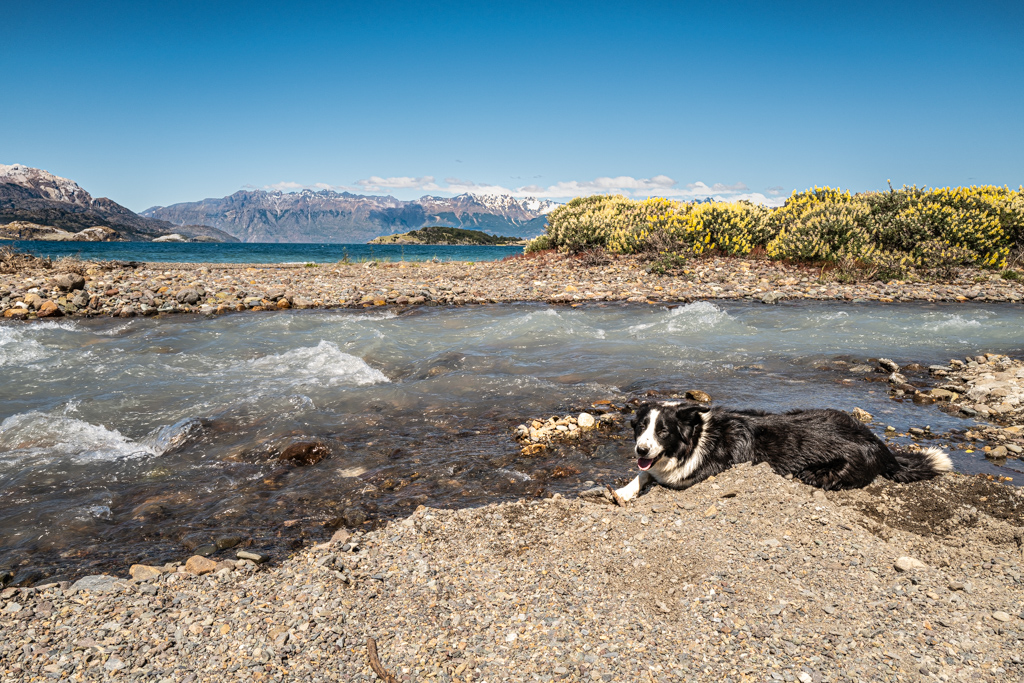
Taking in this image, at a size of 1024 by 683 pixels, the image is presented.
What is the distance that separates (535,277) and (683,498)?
15835 millimetres

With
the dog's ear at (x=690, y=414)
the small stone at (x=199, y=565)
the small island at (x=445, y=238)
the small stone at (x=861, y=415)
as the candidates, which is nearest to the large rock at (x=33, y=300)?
the small stone at (x=199, y=565)

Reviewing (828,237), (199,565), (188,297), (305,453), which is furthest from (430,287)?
(828,237)

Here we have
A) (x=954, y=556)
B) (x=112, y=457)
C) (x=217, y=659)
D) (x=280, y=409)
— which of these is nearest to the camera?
(x=217, y=659)

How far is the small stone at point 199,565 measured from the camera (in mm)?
3438

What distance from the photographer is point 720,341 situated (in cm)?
1105

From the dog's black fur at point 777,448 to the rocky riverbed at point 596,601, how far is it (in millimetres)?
245

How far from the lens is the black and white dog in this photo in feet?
14.3

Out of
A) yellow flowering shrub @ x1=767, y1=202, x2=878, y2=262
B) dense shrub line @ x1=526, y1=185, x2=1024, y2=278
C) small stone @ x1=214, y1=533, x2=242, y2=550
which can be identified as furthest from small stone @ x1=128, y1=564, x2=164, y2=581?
yellow flowering shrub @ x1=767, y1=202, x2=878, y2=262

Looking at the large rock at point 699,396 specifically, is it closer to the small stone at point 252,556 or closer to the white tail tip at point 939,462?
the white tail tip at point 939,462

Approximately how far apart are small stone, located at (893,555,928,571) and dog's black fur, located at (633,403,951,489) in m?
0.97

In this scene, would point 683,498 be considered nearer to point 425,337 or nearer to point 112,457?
point 112,457

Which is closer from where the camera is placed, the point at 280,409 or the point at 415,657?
the point at 415,657

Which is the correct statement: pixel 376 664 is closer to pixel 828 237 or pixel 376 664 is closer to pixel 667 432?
pixel 667 432

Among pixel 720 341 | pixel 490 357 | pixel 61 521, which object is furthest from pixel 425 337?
pixel 61 521
